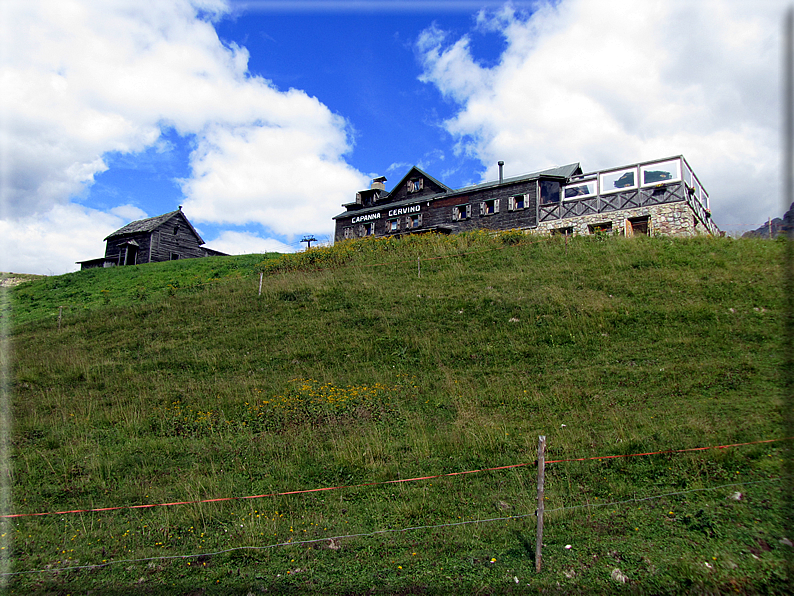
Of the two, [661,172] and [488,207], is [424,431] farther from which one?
[488,207]

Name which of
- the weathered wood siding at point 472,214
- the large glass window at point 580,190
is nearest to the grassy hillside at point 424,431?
the large glass window at point 580,190

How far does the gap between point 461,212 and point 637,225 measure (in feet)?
45.5

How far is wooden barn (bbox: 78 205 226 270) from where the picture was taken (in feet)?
165

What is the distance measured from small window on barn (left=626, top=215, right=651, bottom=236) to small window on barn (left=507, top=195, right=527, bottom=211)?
7.82 meters

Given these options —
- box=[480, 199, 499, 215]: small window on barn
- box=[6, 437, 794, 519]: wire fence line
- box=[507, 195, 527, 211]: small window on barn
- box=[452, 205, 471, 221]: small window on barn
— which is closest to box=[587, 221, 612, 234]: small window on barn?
box=[507, 195, 527, 211]: small window on barn

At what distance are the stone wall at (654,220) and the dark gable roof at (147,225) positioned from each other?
42912mm

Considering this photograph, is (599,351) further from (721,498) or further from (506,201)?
(506,201)

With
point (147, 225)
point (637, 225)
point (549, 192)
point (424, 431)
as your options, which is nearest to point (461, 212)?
point (549, 192)

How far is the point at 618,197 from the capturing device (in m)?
29.8

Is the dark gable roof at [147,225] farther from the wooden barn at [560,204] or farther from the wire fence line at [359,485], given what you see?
the wire fence line at [359,485]

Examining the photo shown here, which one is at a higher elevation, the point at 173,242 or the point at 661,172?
the point at 173,242

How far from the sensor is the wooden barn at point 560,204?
27766 mm

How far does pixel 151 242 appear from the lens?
164 ft

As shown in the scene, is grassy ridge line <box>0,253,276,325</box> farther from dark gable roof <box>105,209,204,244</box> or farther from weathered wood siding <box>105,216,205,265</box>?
dark gable roof <box>105,209,204,244</box>
